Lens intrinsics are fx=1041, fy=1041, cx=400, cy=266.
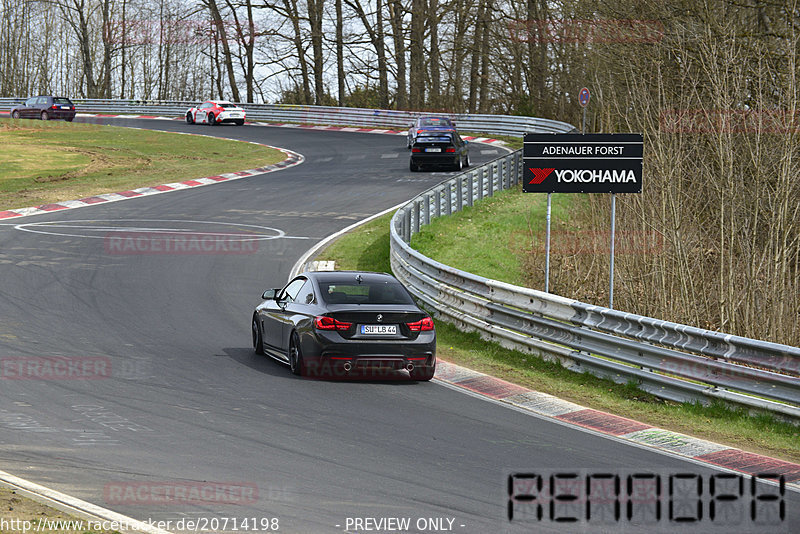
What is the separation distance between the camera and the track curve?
25.3 ft

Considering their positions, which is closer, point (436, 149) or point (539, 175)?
point (539, 175)

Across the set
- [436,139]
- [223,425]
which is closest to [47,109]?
[436,139]

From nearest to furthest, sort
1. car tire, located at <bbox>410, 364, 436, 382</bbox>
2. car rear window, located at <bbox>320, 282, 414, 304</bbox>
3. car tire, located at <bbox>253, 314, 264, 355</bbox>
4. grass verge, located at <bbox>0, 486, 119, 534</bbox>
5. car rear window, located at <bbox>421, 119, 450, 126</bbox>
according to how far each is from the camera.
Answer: grass verge, located at <bbox>0, 486, 119, 534</bbox>
car tire, located at <bbox>410, 364, 436, 382</bbox>
car rear window, located at <bbox>320, 282, 414, 304</bbox>
car tire, located at <bbox>253, 314, 264, 355</bbox>
car rear window, located at <bbox>421, 119, 450, 126</bbox>

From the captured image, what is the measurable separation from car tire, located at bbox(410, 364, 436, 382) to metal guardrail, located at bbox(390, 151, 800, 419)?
6.81 ft

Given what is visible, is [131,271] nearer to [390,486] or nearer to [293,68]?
[390,486]

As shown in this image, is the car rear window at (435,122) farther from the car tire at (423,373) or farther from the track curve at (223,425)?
the car tire at (423,373)

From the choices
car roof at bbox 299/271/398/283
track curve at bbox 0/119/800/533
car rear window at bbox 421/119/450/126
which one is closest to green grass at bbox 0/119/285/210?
car rear window at bbox 421/119/450/126

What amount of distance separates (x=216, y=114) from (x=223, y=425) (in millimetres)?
49460

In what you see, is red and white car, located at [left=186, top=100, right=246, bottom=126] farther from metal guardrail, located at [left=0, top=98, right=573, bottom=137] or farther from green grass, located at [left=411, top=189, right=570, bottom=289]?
green grass, located at [left=411, top=189, right=570, bottom=289]

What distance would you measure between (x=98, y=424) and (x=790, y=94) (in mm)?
13657

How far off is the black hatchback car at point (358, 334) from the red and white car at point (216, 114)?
45.9 m

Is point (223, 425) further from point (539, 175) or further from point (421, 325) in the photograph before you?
point (539, 175)

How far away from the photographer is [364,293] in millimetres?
12992

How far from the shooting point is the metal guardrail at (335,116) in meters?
53.1
